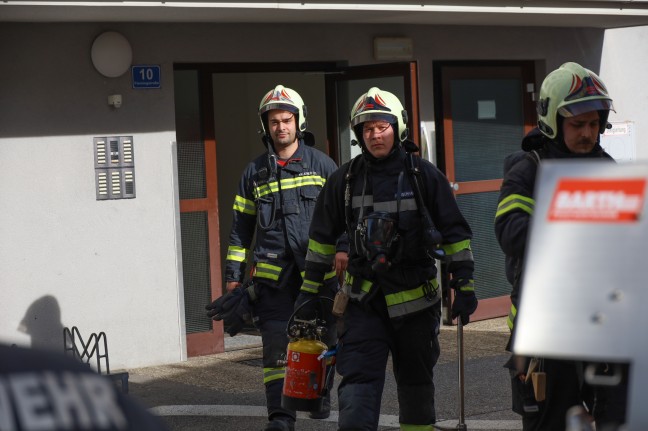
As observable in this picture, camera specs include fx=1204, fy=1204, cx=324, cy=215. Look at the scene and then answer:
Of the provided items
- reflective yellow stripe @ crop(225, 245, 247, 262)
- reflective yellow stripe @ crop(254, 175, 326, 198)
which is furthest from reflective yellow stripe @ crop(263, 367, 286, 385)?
reflective yellow stripe @ crop(254, 175, 326, 198)

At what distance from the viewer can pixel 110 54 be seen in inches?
340

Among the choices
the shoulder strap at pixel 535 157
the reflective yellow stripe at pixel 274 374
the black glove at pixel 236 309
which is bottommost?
the reflective yellow stripe at pixel 274 374

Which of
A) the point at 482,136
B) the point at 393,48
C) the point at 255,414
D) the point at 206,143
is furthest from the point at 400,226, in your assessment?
the point at 482,136

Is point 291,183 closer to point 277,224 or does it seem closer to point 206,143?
point 277,224

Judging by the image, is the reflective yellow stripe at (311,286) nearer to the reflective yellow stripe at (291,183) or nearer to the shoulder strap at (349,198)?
the shoulder strap at (349,198)

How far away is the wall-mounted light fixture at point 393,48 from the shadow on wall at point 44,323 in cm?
340

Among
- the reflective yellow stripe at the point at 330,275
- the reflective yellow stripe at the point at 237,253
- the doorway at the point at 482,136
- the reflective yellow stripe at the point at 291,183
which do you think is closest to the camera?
the reflective yellow stripe at the point at 330,275

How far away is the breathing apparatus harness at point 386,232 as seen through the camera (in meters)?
5.39

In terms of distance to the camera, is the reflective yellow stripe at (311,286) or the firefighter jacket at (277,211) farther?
the firefighter jacket at (277,211)

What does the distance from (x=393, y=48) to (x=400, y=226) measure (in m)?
4.79

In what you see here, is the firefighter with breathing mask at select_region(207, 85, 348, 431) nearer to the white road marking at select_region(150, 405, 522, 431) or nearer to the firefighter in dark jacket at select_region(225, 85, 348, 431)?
the firefighter in dark jacket at select_region(225, 85, 348, 431)

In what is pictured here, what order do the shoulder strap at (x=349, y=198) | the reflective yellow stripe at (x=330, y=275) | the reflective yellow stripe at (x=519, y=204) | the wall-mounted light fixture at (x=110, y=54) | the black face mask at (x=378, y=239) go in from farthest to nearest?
the wall-mounted light fixture at (x=110, y=54)
the reflective yellow stripe at (x=330, y=275)
the shoulder strap at (x=349, y=198)
the black face mask at (x=378, y=239)
the reflective yellow stripe at (x=519, y=204)

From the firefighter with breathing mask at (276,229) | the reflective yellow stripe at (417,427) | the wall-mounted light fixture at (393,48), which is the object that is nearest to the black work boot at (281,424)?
the firefighter with breathing mask at (276,229)

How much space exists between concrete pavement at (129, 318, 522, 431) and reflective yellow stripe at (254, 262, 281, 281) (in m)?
0.97
